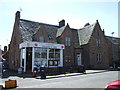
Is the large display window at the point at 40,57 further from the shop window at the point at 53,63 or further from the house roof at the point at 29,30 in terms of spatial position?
the house roof at the point at 29,30

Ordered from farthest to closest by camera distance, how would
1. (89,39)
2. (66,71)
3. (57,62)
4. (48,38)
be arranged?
(89,39) → (48,38) → (57,62) → (66,71)

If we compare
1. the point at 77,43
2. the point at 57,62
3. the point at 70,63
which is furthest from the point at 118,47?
the point at 57,62

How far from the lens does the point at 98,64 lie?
3438 cm

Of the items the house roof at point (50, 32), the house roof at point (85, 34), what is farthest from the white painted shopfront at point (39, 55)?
the house roof at point (85, 34)

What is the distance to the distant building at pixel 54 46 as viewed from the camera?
83.9 ft

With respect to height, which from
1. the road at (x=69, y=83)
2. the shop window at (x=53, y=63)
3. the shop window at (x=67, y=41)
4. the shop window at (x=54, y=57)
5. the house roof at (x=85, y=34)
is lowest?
the road at (x=69, y=83)

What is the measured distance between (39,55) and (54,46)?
11.2 ft

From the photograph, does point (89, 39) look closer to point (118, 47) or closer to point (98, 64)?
point (98, 64)

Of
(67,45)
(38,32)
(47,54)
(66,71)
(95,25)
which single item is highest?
(95,25)

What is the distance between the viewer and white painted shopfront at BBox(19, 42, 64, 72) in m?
24.0

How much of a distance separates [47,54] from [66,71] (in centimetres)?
483

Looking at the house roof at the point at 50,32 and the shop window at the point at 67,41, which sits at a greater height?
the house roof at the point at 50,32

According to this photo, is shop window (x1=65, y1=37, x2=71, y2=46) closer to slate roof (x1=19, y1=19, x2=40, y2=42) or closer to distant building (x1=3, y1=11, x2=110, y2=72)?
distant building (x1=3, y1=11, x2=110, y2=72)

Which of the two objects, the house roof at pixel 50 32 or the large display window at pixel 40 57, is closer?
the large display window at pixel 40 57
